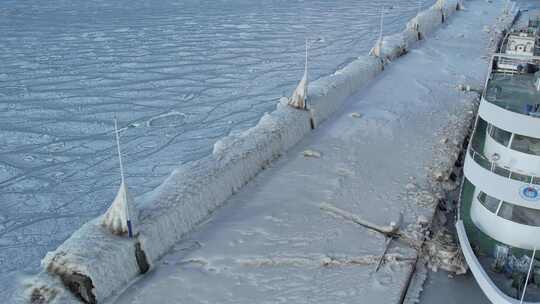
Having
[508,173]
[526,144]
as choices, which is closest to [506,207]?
[508,173]

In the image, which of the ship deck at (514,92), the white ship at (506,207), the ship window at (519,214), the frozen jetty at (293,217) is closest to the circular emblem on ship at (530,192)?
the white ship at (506,207)

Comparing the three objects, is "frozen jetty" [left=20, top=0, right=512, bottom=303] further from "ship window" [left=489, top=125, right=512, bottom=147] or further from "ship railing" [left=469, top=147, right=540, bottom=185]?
"ship window" [left=489, top=125, right=512, bottom=147]

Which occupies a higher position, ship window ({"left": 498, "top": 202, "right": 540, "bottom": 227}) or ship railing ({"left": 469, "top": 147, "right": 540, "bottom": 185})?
ship railing ({"left": 469, "top": 147, "right": 540, "bottom": 185})

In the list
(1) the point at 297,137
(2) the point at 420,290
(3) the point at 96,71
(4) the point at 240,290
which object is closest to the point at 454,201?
(2) the point at 420,290

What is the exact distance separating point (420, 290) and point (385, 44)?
14.6 meters

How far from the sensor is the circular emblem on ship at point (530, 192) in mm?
7102

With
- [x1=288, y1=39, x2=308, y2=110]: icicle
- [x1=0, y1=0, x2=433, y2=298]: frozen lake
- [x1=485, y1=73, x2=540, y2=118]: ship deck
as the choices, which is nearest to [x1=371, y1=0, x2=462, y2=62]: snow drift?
[x1=0, y1=0, x2=433, y2=298]: frozen lake

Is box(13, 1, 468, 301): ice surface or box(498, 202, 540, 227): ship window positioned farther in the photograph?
box(498, 202, 540, 227): ship window

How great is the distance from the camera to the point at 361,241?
8430 mm

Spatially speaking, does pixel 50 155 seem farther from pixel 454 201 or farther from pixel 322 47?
pixel 322 47

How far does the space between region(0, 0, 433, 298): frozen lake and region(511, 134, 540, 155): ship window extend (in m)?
6.25

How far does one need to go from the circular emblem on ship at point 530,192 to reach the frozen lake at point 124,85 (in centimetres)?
642

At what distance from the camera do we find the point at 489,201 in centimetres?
769

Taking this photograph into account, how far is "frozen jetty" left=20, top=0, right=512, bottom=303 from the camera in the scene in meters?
7.24
